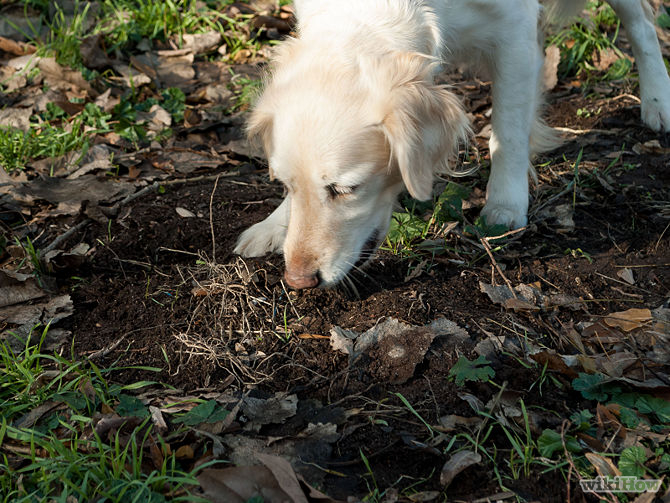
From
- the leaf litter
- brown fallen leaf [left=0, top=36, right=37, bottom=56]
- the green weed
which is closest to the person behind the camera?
the leaf litter

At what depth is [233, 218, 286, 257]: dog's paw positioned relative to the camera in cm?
277

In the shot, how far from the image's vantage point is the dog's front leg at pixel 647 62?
370 cm

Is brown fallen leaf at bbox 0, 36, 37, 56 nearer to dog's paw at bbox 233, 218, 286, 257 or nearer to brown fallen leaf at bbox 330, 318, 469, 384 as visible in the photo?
dog's paw at bbox 233, 218, 286, 257

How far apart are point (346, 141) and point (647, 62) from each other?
99.3 inches

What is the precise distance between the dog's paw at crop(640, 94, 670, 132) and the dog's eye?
89.9 inches

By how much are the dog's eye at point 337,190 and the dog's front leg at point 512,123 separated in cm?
93

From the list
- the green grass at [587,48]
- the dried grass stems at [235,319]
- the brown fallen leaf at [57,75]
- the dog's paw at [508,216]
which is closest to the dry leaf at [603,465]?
the dried grass stems at [235,319]

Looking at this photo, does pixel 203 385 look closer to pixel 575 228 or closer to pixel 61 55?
pixel 575 228

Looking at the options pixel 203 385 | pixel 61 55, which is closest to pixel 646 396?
pixel 203 385

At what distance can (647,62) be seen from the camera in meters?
3.82

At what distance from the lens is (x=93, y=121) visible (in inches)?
152

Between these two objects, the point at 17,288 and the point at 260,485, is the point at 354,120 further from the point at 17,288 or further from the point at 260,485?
the point at 17,288

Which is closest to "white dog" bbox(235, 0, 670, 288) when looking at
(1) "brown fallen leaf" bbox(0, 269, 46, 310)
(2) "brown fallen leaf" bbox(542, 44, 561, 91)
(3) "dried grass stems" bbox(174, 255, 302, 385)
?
(3) "dried grass stems" bbox(174, 255, 302, 385)

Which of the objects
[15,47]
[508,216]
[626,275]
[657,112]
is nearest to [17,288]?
[508,216]
